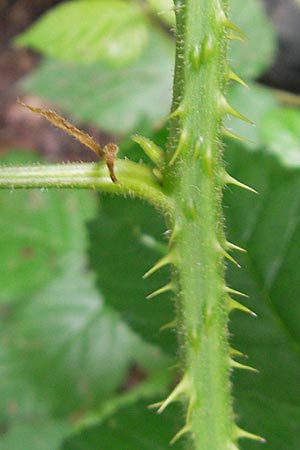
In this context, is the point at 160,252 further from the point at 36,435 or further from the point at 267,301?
the point at 36,435

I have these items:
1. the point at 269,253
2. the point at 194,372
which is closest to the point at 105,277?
the point at 269,253

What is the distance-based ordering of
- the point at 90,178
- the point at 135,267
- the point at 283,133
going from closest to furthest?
1. the point at 90,178
2. the point at 135,267
3. the point at 283,133

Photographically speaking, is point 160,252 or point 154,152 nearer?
point 154,152

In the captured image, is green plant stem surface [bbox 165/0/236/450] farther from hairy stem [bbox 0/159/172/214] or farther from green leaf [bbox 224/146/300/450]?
green leaf [bbox 224/146/300/450]

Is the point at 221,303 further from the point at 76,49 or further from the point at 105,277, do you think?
the point at 76,49

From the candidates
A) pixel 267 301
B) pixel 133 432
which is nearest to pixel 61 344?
pixel 133 432
